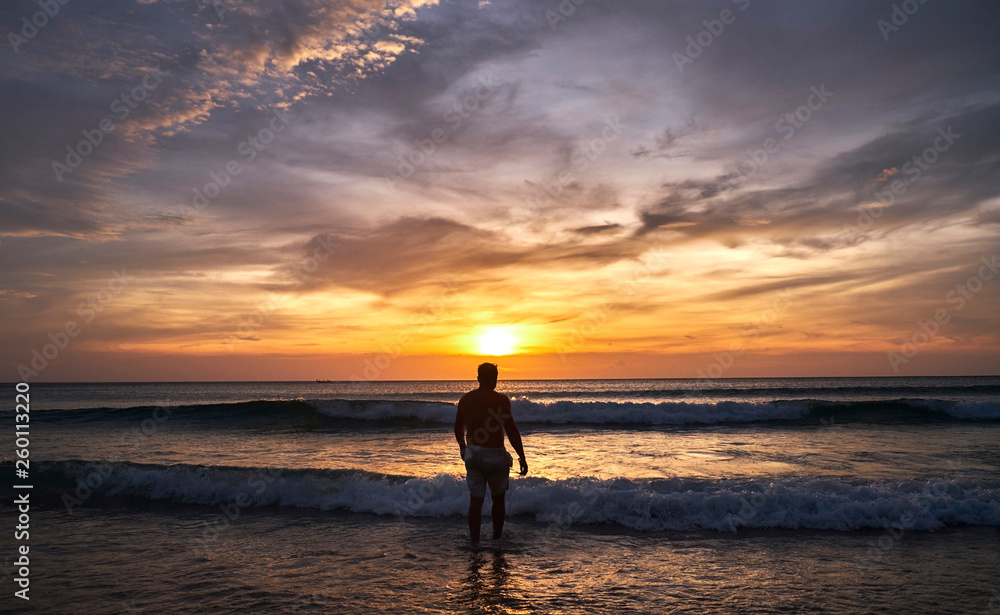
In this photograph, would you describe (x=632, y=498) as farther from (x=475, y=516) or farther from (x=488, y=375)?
(x=488, y=375)

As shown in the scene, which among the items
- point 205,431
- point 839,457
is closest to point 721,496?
point 839,457

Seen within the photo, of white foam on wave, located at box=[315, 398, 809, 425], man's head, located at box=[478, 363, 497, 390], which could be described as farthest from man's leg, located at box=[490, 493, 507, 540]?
white foam on wave, located at box=[315, 398, 809, 425]

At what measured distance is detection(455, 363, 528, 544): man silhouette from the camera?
6.72 meters

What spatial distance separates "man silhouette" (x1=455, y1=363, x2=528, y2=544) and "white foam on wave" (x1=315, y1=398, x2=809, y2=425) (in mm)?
17824

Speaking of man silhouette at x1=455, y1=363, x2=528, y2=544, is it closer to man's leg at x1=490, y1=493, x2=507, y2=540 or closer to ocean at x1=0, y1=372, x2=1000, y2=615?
man's leg at x1=490, y1=493, x2=507, y2=540

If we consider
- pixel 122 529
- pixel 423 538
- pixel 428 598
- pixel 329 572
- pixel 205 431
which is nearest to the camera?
pixel 428 598

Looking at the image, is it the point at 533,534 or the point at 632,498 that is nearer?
the point at 533,534

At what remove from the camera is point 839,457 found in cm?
1329

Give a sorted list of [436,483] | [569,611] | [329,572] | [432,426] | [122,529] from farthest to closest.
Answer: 1. [432,426]
2. [436,483]
3. [122,529]
4. [329,572]
5. [569,611]

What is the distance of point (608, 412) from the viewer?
81.3 feet

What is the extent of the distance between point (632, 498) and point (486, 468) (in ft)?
9.57

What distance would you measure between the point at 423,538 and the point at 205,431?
1754 centimetres

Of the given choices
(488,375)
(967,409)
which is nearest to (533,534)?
(488,375)

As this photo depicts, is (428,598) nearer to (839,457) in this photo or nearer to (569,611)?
(569,611)
